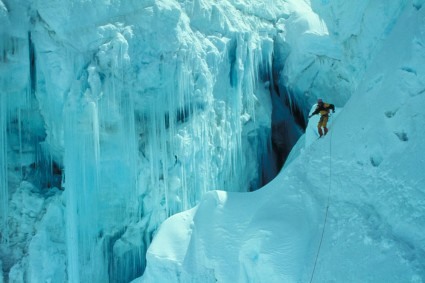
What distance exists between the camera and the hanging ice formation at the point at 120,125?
29.2ft

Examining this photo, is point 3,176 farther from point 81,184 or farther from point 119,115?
point 119,115

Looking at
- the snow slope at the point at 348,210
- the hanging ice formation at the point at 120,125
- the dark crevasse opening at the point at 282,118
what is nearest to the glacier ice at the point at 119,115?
the hanging ice formation at the point at 120,125

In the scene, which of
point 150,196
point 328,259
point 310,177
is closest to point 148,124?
point 150,196

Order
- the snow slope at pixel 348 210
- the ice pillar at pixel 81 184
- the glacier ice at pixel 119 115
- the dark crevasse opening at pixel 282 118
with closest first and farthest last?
the snow slope at pixel 348 210
the glacier ice at pixel 119 115
the ice pillar at pixel 81 184
the dark crevasse opening at pixel 282 118

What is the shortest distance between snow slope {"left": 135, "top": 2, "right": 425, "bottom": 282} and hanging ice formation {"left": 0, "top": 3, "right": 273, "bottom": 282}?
1835 millimetres

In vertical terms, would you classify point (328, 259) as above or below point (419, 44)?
below

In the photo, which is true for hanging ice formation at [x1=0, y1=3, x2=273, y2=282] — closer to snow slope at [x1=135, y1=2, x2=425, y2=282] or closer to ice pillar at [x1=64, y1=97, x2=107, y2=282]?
ice pillar at [x1=64, y1=97, x2=107, y2=282]

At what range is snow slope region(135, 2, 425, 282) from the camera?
18.3ft

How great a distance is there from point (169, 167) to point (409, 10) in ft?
20.8

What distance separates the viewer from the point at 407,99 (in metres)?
6.04

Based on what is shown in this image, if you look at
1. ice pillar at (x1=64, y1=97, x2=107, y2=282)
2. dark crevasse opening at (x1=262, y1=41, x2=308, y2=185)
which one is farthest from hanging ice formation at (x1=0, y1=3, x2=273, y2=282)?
dark crevasse opening at (x1=262, y1=41, x2=308, y2=185)

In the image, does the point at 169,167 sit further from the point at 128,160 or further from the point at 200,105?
the point at 200,105

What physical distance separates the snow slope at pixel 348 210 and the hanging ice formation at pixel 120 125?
1.84m

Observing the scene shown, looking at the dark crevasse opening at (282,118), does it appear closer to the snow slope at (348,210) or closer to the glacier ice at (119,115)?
the glacier ice at (119,115)
